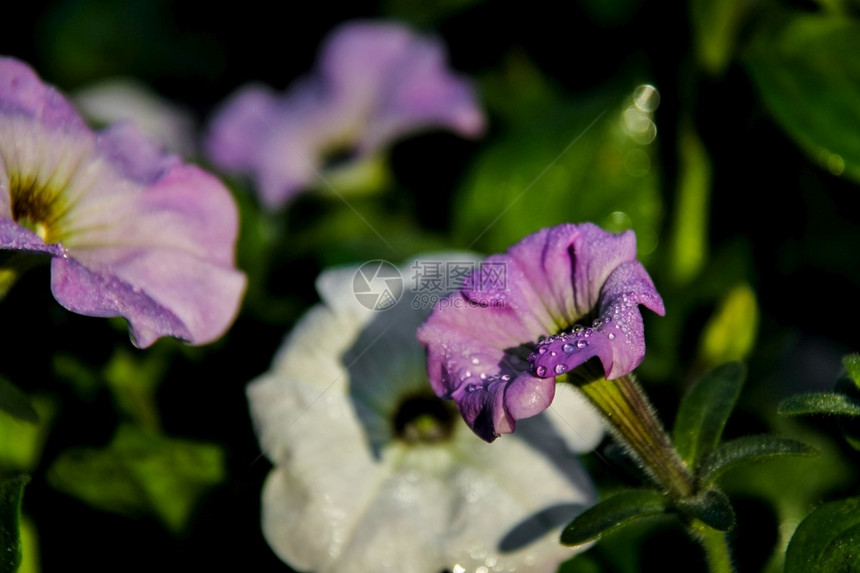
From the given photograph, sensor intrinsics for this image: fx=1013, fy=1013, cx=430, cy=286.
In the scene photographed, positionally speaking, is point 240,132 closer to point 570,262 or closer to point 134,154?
point 134,154

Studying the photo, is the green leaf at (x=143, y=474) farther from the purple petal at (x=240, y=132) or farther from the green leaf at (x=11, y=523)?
the purple petal at (x=240, y=132)

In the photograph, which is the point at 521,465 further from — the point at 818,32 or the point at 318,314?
the point at 818,32

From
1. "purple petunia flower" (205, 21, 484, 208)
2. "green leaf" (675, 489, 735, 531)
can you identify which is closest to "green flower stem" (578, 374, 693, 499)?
"green leaf" (675, 489, 735, 531)

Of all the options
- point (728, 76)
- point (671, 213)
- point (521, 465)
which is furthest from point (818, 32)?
point (521, 465)

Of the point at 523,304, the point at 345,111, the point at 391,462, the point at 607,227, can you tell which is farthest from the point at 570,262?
the point at 345,111

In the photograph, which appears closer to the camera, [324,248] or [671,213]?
[324,248]

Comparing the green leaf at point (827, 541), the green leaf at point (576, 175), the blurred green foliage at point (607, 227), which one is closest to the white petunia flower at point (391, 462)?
the blurred green foliage at point (607, 227)

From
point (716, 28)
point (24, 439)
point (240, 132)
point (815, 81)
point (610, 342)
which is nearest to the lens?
point (610, 342)
